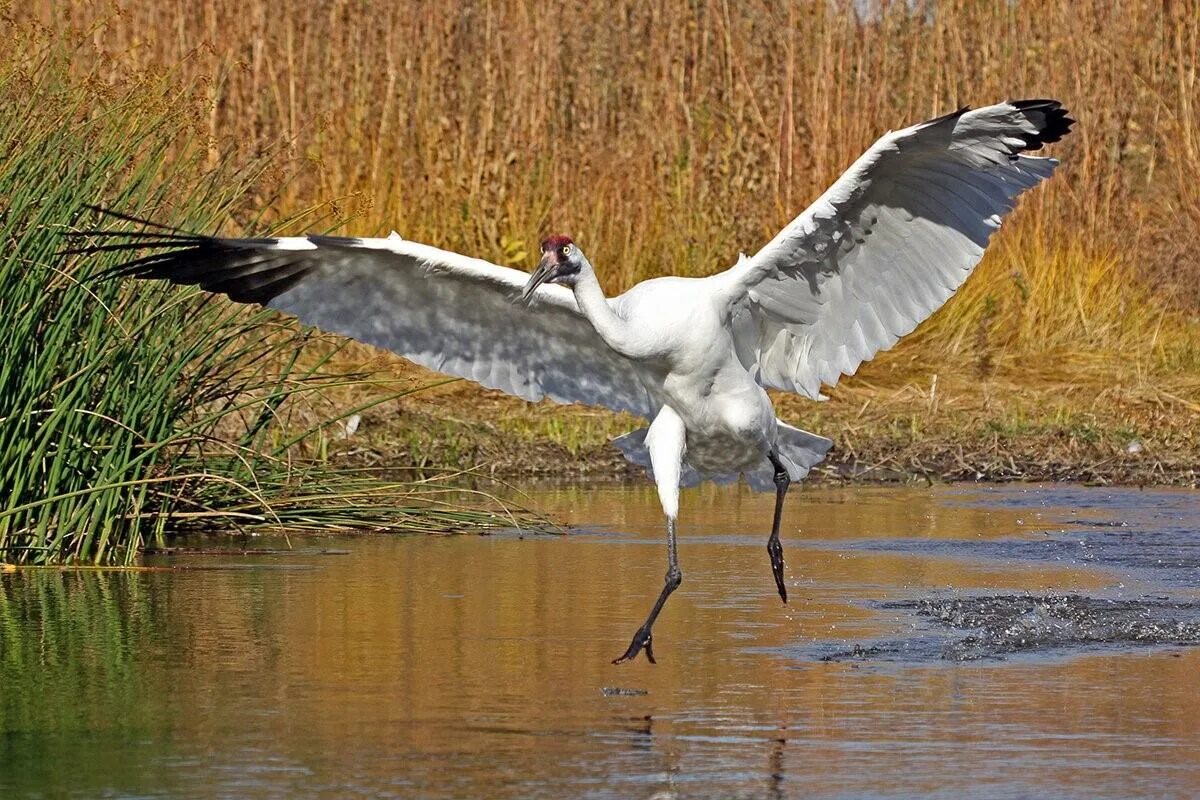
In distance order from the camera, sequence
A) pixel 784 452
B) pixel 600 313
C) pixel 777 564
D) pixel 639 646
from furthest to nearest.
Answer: pixel 784 452, pixel 777 564, pixel 600 313, pixel 639 646

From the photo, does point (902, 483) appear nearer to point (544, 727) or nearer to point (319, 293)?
point (319, 293)

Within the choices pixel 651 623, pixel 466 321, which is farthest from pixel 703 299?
pixel 651 623

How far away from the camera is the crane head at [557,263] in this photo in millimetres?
7609

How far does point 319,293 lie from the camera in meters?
8.48

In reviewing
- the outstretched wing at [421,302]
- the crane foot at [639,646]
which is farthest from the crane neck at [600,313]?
the crane foot at [639,646]

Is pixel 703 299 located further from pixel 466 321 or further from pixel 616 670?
pixel 616 670

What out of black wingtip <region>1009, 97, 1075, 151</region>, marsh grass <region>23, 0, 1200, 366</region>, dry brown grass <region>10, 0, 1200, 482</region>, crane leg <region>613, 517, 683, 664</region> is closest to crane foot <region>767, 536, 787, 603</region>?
crane leg <region>613, 517, 683, 664</region>

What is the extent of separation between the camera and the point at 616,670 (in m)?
6.68

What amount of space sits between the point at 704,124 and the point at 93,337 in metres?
8.54

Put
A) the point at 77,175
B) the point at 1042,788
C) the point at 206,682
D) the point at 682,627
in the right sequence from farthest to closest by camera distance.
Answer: the point at 77,175
the point at 682,627
the point at 206,682
the point at 1042,788

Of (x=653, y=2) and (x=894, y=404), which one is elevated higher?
(x=653, y=2)

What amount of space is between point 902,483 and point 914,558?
2826 millimetres

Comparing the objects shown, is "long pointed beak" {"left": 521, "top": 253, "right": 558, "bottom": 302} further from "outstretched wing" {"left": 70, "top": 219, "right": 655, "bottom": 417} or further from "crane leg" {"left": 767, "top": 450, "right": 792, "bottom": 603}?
"crane leg" {"left": 767, "top": 450, "right": 792, "bottom": 603}

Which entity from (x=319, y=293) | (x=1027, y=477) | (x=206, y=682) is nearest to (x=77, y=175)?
(x=319, y=293)
